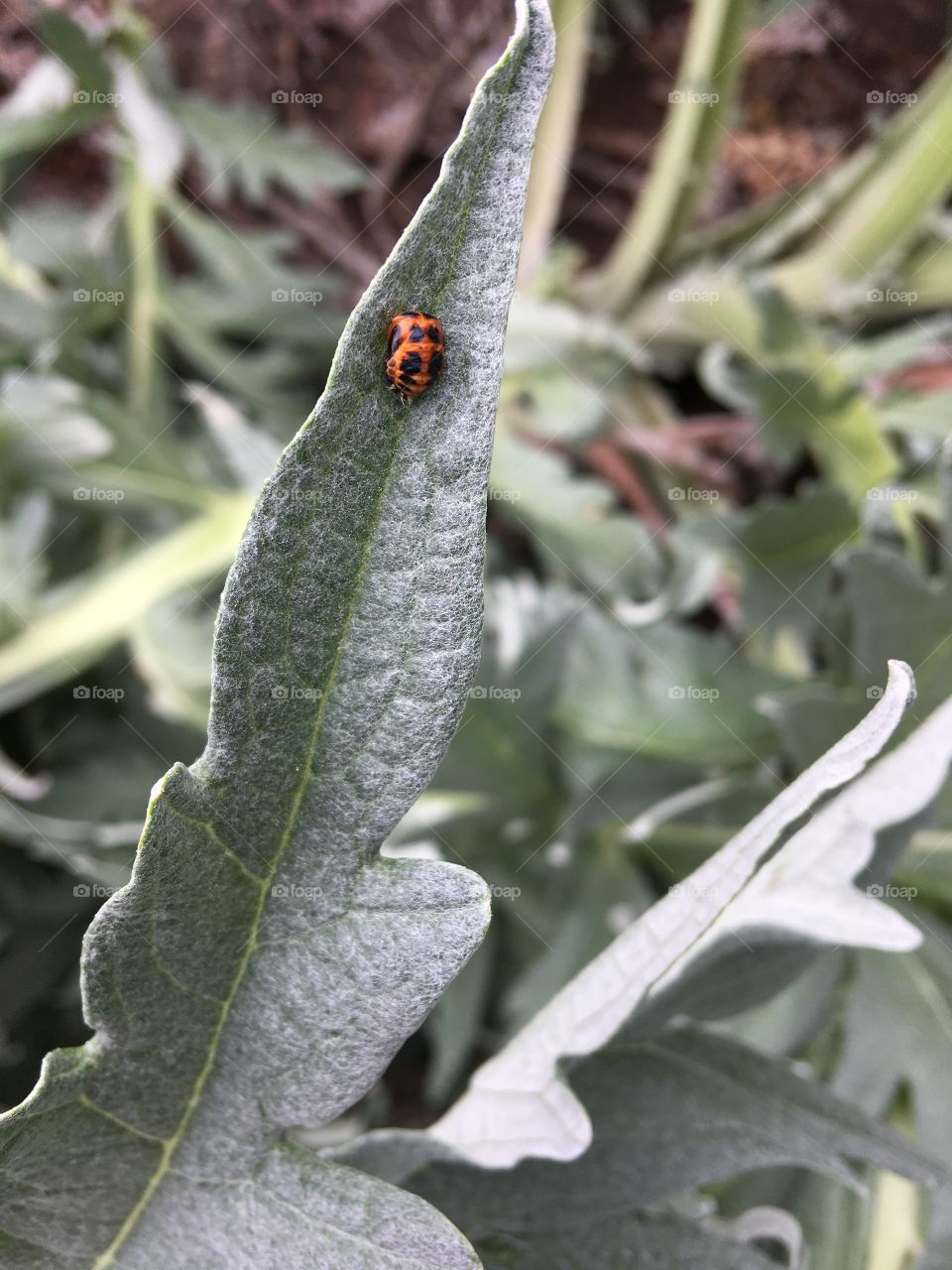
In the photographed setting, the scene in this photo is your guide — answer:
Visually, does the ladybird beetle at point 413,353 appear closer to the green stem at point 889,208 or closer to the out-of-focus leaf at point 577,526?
the out-of-focus leaf at point 577,526

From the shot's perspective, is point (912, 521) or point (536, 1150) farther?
point (912, 521)

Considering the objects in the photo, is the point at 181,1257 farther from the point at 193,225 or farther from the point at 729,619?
the point at 193,225

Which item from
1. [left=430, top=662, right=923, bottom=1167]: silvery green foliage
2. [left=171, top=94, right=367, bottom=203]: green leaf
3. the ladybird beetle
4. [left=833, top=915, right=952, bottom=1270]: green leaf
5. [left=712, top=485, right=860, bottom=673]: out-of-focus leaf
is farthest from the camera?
[left=171, top=94, right=367, bottom=203]: green leaf

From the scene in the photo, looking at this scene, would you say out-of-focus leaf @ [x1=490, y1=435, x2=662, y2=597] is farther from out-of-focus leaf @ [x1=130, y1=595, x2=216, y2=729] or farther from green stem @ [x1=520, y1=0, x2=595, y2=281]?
out-of-focus leaf @ [x1=130, y1=595, x2=216, y2=729]

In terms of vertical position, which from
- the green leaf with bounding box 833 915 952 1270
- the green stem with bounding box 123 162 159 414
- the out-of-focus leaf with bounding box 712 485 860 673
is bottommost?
the green leaf with bounding box 833 915 952 1270

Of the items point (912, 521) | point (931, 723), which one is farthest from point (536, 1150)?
point (912, 521)

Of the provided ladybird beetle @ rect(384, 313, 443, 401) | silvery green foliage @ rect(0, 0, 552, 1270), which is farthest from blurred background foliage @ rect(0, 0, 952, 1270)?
ladybird beetle @ rect(384, 313, 443, 401)

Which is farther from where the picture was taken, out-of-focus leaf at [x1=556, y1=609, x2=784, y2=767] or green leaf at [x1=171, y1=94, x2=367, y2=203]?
green leaf at [x1=171, y1=94, x2=367, y2=203]

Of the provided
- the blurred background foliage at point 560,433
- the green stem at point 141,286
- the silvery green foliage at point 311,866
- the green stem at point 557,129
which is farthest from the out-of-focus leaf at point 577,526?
the silvery green foliage at point 311,866
